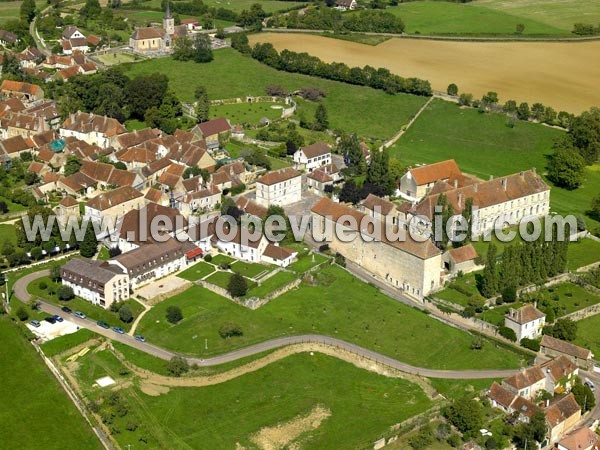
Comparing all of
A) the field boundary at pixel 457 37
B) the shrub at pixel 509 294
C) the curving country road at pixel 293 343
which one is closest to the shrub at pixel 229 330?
the curving country road at pixel 293 343

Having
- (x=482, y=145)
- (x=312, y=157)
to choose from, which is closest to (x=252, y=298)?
(x=312, y=157)

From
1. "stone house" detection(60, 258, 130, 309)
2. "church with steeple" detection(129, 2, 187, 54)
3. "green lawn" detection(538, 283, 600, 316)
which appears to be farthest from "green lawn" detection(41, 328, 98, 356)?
"church with steeple" detection(129, 2, 187, 54)

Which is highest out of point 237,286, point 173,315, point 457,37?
point 457,37

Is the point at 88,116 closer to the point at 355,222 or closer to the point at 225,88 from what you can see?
the point at 225,88

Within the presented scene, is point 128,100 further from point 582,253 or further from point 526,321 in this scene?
point 526,321

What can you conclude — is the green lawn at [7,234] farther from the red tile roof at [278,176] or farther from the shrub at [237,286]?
the red tile roof at [278,176]

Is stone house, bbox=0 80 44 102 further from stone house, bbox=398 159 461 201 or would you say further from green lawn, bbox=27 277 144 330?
stone house, bbox=398 159 461 201
